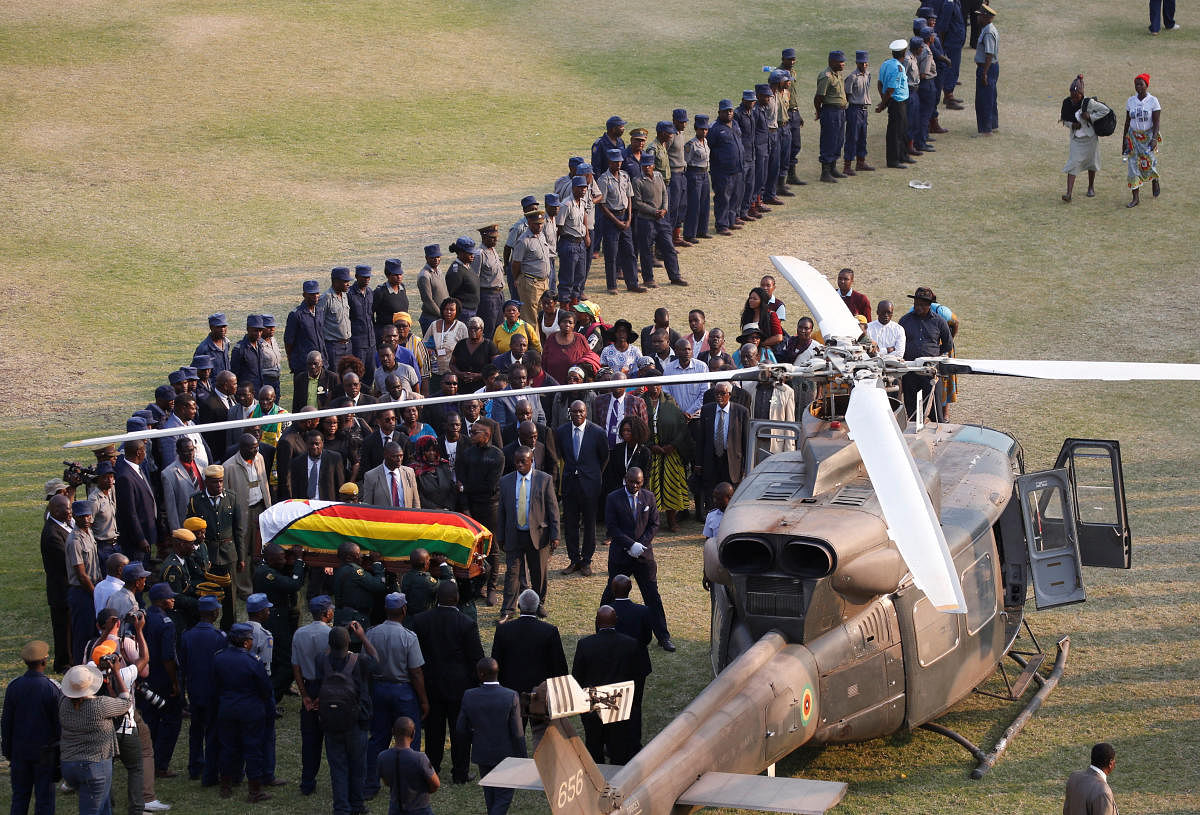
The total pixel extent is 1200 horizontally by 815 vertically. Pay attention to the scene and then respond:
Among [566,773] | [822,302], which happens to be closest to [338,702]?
[566,773]

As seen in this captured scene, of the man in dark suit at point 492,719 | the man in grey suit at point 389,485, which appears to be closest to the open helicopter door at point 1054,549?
the man in dark suit at point 492,719

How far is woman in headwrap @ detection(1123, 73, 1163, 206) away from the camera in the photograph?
2330cm

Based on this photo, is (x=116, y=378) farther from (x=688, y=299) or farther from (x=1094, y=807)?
(x=1094, y=807)

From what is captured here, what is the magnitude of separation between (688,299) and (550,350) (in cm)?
475

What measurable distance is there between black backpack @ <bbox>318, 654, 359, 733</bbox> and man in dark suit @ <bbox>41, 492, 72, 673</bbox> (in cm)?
348

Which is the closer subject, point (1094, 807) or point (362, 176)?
point (1094, 807)

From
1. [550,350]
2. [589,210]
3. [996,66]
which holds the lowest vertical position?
[550,350]

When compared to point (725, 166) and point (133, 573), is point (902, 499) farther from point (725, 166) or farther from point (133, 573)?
point (725, 166)

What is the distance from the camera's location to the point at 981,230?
2394cm

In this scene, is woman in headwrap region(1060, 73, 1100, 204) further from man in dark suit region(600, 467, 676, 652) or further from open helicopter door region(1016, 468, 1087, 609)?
man in dark suit region(600, 467, 676, 652)

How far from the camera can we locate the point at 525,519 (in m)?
14.2

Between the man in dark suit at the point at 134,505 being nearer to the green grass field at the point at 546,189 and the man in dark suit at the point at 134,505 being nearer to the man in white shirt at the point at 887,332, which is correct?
the green grass field at the point at 546,189

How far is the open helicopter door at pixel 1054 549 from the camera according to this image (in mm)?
12445

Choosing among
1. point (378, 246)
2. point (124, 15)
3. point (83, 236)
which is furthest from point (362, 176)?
point (124, 15)
